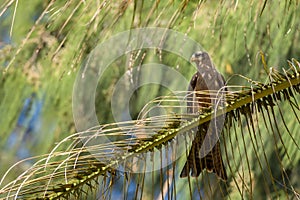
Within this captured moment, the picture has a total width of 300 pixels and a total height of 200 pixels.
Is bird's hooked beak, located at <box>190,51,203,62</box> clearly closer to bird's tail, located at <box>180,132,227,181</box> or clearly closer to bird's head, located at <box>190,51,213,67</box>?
bird's head, located at <box>190,51,213,67</box>

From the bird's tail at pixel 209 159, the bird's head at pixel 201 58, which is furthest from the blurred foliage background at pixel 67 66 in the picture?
the bird's tail at pixel 209 159

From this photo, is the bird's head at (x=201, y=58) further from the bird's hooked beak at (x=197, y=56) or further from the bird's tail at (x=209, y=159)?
the bird's tail at (x=209, y=159)

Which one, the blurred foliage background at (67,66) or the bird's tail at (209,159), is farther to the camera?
the blurred foliage background at (67,66)

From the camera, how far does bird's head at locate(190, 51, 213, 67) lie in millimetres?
1077

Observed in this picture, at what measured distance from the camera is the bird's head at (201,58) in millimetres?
1077

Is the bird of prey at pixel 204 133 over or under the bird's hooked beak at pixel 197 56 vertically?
under

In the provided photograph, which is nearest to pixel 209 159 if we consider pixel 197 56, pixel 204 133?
pixel 204 133

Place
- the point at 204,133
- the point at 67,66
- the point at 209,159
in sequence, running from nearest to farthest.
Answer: the point at 204,133
the point at 209,159
the point at 67,66

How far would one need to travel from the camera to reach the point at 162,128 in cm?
65

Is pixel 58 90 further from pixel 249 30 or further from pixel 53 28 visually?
pixel 249 30

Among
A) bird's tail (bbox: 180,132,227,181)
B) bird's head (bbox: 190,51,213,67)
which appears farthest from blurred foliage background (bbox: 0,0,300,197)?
bird's tail (bbox: 180,132,227,181)

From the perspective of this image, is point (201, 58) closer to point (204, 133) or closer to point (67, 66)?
point (67, 66)

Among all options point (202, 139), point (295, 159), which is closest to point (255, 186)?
point (295, 159)

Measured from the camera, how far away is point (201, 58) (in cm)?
111
